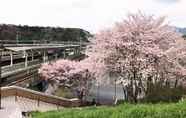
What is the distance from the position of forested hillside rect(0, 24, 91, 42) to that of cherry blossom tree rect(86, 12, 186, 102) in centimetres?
8813

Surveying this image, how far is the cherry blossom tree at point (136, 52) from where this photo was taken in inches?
1139

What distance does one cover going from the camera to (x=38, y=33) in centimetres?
15538

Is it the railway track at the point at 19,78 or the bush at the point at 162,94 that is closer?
the bush at the point at 162,94

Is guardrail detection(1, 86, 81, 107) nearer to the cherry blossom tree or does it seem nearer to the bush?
the cherry blossom tree

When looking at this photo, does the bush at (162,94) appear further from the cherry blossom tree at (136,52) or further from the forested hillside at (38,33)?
the forested hillside at (38,33)

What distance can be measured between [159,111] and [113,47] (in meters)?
20.6

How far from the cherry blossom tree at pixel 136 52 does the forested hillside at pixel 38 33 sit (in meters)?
88.1

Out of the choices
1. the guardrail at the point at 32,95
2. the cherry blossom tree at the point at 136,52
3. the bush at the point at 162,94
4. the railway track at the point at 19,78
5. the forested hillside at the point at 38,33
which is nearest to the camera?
the bush at the point at 162,94

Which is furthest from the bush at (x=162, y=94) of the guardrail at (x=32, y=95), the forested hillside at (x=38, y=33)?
the forested hillside at (x=38, y=33)

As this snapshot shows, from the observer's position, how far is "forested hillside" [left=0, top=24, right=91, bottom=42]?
126 meters

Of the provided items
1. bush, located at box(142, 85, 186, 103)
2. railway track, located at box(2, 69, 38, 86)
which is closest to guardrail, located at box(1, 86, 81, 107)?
bush, located at box(142, 85, 186, 103)

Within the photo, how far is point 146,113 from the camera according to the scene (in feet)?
29.7

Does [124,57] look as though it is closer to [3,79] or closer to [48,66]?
[3,79]

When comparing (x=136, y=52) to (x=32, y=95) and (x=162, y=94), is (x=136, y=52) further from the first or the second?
(x=32, y=95)
